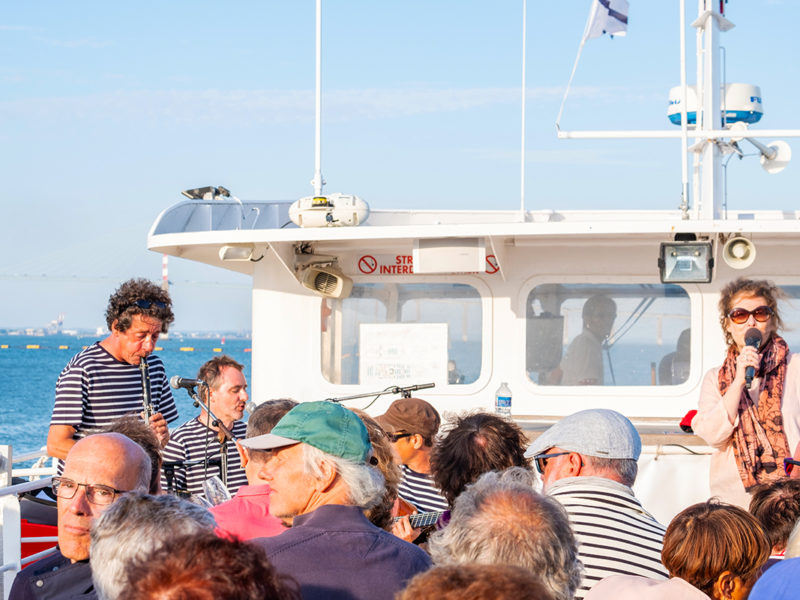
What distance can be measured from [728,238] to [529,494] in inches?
200

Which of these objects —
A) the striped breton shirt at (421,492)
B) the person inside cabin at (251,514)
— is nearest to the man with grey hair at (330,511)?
the person inside cabin at (251,514)

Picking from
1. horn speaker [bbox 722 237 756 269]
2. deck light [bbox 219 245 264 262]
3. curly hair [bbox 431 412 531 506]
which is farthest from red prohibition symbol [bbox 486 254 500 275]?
curly hair [bbox 431 412 531 506]

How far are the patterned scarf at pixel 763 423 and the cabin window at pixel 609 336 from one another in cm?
233

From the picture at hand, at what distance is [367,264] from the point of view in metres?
7.91

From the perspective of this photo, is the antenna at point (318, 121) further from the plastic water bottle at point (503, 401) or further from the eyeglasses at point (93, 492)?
the eyeglasses at point (93, 492)

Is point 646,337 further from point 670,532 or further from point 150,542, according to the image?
point 150,542

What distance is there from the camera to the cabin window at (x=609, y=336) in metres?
7.53

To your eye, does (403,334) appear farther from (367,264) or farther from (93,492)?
(93,492)

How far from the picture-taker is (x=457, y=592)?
1.65 meters

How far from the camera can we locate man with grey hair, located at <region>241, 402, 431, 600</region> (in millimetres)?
2543

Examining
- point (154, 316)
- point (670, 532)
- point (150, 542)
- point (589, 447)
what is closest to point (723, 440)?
point (589, 447)

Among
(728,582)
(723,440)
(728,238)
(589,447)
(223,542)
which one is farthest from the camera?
(728,238)

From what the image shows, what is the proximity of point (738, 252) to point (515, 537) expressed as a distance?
5021mm

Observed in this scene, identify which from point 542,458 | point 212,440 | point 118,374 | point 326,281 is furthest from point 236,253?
point 542,458
